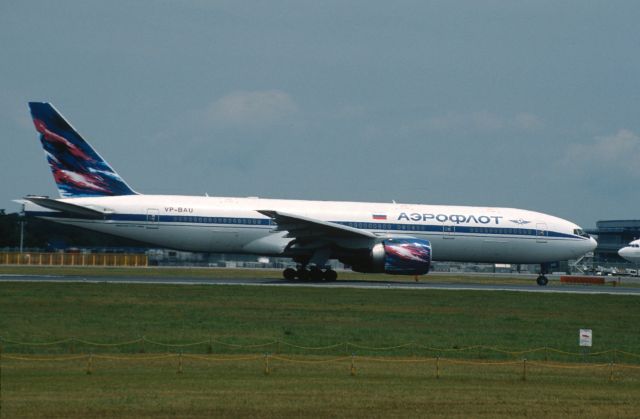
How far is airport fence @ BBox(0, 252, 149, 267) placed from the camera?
7950 cm

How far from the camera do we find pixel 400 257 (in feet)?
151

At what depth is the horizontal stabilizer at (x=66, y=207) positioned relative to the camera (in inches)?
1826

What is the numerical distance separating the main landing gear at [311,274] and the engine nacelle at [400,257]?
11.3ft

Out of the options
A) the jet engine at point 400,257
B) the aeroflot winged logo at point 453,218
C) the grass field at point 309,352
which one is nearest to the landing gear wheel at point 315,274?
the jet engine at point 400,257

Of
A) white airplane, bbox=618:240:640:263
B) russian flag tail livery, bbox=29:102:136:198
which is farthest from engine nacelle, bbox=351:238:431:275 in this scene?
white airplane, bbox=618:240:640:263

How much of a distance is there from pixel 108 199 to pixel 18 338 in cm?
2368

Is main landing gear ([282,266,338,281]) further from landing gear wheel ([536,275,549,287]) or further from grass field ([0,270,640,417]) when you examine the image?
landing gear wheel ([536,275,549,287])

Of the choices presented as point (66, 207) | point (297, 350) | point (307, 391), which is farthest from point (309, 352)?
point (66, 207)

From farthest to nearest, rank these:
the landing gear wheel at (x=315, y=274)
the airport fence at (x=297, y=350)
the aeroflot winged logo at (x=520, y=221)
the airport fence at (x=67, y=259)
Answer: the airport fence at (x=67, y=259), the aeroflot winged logo at (x=520, y=221), the landing gear wheel at (x=315, y=274), the airport fence at (x=297, y=350)

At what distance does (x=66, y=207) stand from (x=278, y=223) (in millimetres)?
11074

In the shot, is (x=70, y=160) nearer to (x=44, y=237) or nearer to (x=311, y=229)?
(x=311, y=229)

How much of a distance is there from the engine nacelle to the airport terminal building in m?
98.6

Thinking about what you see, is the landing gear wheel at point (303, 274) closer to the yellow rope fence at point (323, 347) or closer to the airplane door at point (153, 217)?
the airplane door at point (153, 217)

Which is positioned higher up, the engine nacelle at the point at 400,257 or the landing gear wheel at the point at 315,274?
the engine nacelle at the point at 400,257
